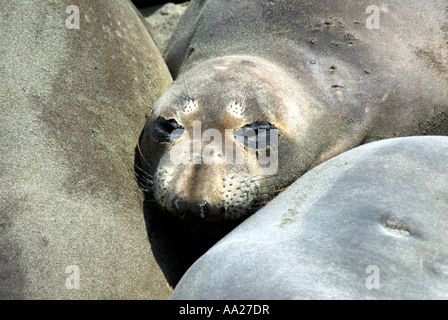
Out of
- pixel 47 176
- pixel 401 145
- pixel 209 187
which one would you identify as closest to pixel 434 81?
pixel 401 145

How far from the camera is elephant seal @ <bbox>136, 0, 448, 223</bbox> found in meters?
2.67

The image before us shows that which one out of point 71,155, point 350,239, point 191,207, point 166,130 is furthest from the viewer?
point 166,130

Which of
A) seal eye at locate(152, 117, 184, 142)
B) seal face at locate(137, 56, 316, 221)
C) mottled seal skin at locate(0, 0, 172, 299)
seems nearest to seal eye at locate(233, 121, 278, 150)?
seal face at locate(137, 56, 316, 221)

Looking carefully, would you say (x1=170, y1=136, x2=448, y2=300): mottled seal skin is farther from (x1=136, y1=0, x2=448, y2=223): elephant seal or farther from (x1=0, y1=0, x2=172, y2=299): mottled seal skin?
(x1=0, y1=0, x2=172, y2=299): mottled seal skin

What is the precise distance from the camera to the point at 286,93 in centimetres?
298

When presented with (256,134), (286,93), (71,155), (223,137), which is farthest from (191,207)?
(286,93)

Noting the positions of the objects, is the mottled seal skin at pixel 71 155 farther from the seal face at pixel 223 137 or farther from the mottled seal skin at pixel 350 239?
the mottled seal skin at pixel 350 239

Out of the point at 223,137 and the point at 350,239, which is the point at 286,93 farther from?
the point at 350,239

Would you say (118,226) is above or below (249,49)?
below

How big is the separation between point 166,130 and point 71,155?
0.46 metres

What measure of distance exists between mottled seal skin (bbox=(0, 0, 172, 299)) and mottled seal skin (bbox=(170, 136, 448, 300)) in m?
0.48

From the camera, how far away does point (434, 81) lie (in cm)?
325
